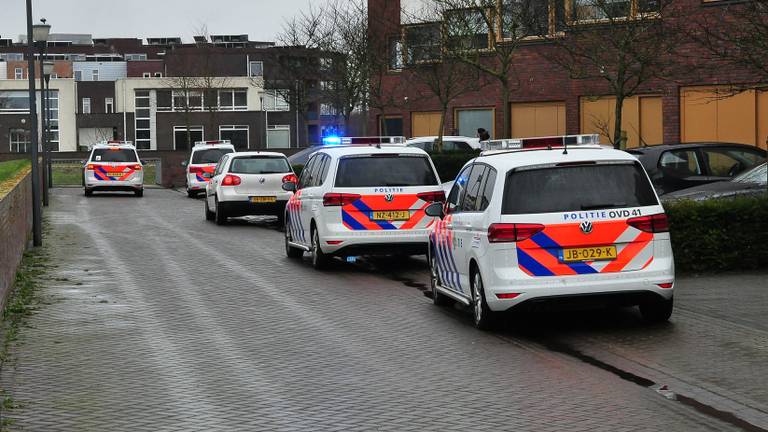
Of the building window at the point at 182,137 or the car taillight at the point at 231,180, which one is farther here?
the building window at the point at 182,137

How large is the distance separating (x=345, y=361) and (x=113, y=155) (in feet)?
110

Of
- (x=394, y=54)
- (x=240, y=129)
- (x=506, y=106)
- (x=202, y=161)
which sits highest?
(x=394, y=54)

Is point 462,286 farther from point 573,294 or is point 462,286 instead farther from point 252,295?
point 252,295

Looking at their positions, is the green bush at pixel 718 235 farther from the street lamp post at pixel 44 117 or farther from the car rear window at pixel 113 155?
the car rear window at pixel 113 155

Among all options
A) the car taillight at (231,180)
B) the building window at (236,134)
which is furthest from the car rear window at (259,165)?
the building window at (236,134)

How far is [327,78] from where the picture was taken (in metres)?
48.8

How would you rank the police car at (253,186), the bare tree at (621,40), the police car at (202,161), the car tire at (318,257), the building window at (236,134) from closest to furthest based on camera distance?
the car tire at (318,257) < the bare tree at (621,40) < the police car at (253,186) < the police car at (202,161) < the building window at (236,134)

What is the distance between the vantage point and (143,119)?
366 feet

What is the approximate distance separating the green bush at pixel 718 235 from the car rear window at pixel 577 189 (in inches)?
166

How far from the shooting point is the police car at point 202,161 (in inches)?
1576

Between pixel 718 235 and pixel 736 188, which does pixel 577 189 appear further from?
pixel 736 188

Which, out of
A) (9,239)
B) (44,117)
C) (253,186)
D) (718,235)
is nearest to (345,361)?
(9,239)

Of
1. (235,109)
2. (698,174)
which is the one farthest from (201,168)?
(235,109)

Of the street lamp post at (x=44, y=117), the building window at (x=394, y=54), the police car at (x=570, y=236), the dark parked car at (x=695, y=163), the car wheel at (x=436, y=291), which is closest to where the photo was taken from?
the police car at (x=570, y=236)
